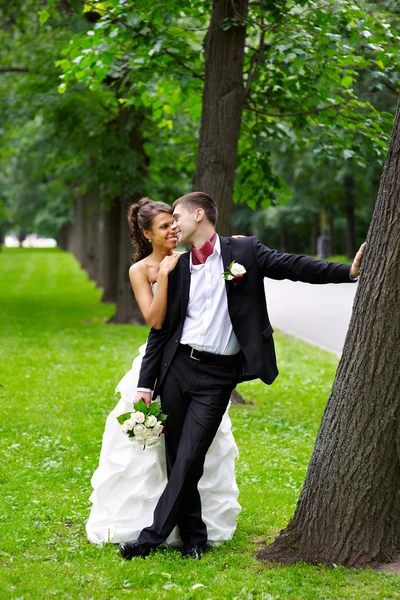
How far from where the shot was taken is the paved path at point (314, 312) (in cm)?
1727

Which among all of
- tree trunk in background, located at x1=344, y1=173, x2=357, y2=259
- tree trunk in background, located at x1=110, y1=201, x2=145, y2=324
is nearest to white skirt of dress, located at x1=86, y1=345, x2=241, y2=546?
tree trunk in background, located at x1=110, y1=201, x2=145, y2=324

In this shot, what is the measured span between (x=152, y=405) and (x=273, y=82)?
633cm

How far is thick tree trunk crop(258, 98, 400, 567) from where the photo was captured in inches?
176

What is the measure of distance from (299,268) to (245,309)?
0.43 meters

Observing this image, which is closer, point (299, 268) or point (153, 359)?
point (299, 268)

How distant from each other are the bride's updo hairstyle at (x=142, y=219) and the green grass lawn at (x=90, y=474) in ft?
6.13

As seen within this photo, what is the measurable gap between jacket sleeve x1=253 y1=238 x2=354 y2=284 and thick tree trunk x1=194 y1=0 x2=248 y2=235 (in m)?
4.66

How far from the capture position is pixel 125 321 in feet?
62.2

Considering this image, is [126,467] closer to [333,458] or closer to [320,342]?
[333,458]

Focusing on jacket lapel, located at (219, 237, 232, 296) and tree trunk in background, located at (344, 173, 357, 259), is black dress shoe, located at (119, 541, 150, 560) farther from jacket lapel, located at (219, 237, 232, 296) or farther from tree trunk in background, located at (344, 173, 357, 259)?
tree trunk in background, located at (344, 173, 357, 259)

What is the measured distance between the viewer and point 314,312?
2222 cm

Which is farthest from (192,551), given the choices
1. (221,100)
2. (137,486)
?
(221,100)

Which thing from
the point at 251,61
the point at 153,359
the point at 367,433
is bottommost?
the point at 367,433

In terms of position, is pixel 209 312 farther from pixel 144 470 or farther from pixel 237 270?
pixel 144 470
